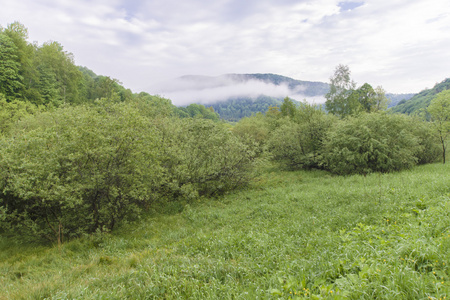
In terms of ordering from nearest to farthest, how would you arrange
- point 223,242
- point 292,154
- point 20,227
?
point 223,242
point 20,227
point 292,154

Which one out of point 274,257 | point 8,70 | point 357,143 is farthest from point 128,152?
point 8,70

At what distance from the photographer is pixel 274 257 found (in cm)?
536

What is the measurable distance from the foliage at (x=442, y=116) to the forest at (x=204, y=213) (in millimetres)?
145

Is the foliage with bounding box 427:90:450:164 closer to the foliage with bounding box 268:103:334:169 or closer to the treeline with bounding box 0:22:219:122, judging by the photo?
the foliage with bounding box 268:103:334:169

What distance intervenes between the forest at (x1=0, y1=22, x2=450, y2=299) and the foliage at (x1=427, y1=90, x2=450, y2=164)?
5.7 inches

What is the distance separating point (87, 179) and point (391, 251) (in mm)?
10953

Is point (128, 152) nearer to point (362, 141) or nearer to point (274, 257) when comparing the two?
point (274, 257)

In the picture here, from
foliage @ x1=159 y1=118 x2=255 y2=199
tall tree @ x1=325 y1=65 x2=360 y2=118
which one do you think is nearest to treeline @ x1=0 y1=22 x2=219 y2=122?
foliage @ x1=159 y1=118 x2=255 y2=199

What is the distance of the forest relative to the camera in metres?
3.93

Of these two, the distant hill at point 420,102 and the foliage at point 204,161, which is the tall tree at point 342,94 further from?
the distant hill at point 420,102

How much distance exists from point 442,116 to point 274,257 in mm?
30173

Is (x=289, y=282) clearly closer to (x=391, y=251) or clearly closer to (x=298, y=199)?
(x=391, y=251)

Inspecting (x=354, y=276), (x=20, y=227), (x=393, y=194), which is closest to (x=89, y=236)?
(x=20, y=227)

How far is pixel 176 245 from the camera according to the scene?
7551mm
